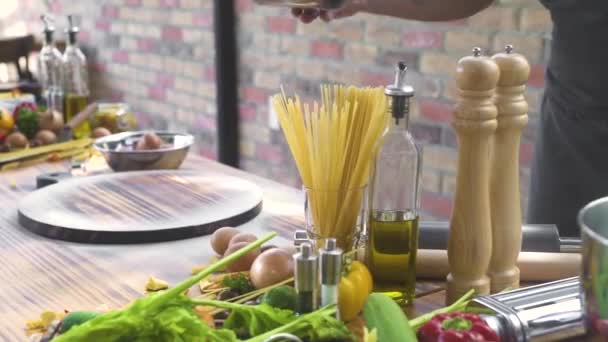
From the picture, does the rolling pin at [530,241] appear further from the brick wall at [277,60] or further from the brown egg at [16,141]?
the brown egg at [16,141]

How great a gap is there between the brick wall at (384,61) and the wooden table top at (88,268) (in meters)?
0.90

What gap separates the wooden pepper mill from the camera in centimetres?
94

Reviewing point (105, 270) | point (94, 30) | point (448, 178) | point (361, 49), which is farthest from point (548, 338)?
point (94, 30)

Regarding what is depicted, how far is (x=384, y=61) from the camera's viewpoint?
8.08 ft

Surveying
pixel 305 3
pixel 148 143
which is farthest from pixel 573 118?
pixel 148 143

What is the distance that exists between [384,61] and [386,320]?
1735 millimetres

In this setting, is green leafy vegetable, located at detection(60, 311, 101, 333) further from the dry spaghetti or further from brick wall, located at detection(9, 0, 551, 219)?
brick wall, located at detection(9, 0, 551, 219)

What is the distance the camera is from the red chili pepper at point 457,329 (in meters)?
0.76

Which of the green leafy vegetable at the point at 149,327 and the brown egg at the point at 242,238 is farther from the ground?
the green leafy vegetable at the point at 149,327

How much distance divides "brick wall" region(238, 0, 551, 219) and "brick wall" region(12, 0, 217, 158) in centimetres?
23

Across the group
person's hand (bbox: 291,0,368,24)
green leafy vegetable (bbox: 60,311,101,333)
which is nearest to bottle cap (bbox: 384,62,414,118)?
green leafy vegetable (bbox: 60,311,101,333)

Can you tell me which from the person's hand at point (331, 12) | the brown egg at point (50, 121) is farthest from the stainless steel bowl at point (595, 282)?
the brown egg at point (50, 121)

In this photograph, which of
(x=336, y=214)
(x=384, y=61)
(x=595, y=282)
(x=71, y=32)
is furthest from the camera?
(x=384, y=61)

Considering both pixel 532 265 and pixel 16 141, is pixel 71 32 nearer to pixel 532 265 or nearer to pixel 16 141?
pixel 16 141
